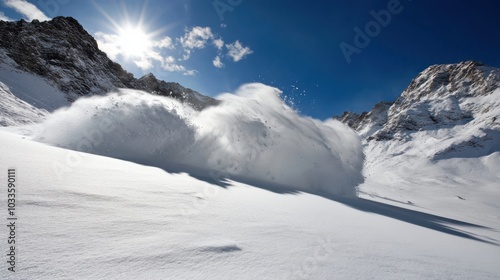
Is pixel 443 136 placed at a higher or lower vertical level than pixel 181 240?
higher

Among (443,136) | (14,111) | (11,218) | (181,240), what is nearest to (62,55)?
(14,111)

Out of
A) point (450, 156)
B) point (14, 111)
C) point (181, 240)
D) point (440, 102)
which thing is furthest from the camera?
point (440, 102)

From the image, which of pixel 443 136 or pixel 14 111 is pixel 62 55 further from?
pixel 443 136

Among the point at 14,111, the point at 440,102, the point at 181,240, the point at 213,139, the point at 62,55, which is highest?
the point at 440,102

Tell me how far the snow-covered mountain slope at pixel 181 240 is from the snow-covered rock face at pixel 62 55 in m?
35.8

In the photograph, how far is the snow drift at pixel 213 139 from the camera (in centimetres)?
622

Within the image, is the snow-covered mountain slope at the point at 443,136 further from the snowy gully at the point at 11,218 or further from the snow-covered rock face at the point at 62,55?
the snow-covered rock face at the point at 62,55

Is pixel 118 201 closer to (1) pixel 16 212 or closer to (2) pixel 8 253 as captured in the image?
(1) pixel 16 212

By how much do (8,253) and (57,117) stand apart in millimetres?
7129

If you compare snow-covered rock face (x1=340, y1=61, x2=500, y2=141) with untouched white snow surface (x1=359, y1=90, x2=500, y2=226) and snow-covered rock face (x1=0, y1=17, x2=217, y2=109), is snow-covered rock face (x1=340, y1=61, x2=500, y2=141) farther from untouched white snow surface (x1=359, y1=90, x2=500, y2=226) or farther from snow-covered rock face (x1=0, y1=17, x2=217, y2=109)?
snow-covered rock face (x1=0, y1=17, x2=217, y2=109)

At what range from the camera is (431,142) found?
68062 millimetres

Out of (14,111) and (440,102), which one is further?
(440,102)

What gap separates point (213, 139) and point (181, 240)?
6430mm

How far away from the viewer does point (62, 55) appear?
3962cm
